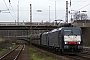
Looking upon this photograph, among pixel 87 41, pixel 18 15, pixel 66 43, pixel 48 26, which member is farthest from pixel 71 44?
pixel 18 15

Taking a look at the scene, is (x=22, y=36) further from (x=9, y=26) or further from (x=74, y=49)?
(x=74, y=49)

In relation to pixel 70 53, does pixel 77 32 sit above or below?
above

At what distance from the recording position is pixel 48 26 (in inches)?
2635

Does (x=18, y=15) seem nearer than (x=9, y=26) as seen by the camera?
No

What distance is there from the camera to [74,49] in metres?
26.8

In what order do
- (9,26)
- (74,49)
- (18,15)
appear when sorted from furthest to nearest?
(18,15) < (9,26) < (74,49)

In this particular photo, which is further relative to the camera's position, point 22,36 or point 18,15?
point 22,36

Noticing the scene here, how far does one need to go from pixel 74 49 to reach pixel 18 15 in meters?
50.5

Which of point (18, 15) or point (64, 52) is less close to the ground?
point (18, 15)

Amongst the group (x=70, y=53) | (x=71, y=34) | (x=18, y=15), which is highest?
(x=18, y=15)

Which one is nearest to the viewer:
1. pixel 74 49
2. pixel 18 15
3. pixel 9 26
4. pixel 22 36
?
pixel 74 49

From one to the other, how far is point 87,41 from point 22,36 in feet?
341

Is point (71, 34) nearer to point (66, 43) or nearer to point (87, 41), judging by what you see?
point (66, 43)

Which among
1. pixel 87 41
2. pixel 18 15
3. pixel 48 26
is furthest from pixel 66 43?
pixel 18 15
